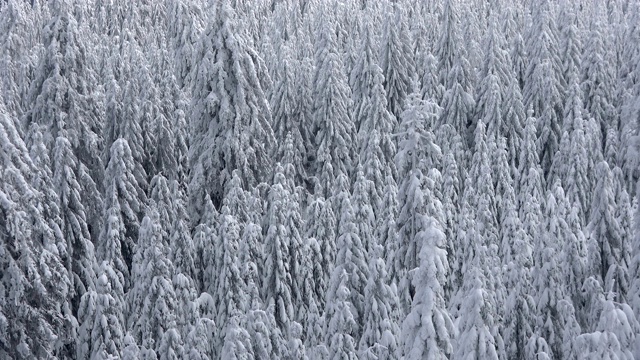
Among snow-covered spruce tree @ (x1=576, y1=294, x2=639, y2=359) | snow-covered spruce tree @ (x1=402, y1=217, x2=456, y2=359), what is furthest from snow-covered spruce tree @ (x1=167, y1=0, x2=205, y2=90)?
snow-covered spruce tree @ (x1=576, y1=294, x2=639, y2=359)

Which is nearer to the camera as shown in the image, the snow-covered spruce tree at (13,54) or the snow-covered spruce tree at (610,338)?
the snow-covered spruce tree at (610,338)

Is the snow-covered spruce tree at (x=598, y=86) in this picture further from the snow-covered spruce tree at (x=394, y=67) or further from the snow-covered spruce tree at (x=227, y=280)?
the snow-covered spruce tree at (x=227, y=280)

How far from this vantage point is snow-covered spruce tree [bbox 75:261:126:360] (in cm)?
2152

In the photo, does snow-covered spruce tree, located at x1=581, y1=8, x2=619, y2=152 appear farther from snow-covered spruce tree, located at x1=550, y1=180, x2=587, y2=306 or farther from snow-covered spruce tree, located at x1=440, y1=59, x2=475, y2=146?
snow-covered spruce tree, located at x1=550, y1=180, x2=587, y2=306

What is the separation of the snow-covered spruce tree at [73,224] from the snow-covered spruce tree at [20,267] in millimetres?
5116

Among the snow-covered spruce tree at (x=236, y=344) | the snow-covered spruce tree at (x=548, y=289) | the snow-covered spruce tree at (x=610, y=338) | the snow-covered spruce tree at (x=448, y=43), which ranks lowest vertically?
the snow-covered spruce tree at (x=236, y=344)

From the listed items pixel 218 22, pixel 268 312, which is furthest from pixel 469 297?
pixel 218 22

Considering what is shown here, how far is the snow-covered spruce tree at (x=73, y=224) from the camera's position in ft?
79.2

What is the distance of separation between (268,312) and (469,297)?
7.70 metres

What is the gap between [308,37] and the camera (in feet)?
178

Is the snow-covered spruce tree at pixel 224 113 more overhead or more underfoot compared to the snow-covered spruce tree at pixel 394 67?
more underfoot

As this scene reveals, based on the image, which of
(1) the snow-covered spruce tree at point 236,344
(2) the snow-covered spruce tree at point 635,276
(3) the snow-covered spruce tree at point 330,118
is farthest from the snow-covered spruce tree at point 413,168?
(3) the snow-covered spruce tree at point 330,118

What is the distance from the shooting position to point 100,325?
2158cm

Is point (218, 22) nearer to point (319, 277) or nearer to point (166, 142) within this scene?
point (166, 142)
